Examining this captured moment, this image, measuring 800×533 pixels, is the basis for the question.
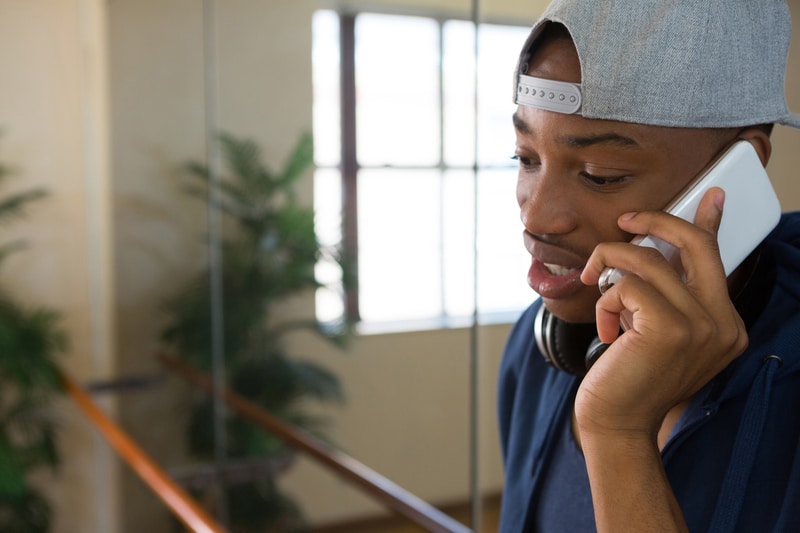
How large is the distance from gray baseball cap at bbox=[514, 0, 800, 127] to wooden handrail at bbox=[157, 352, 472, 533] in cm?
94

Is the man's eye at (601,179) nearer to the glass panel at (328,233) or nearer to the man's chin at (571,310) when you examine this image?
the man's chin at (571,310)

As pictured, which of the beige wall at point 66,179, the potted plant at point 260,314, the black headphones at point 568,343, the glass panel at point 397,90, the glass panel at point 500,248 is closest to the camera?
the black headphones at point 568,343

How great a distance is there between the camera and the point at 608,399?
63 cm

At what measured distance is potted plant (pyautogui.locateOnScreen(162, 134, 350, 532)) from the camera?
6.91 feet

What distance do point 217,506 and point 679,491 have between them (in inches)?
92.2

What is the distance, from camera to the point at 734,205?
0.68 m

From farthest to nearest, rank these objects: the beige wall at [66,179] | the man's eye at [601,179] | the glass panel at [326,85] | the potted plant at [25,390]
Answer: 1. the beige wall at [66,179]
2. the potted plant at [25,390]
3. the glass panel at [326,85]
4. the man's eye at [601,179]

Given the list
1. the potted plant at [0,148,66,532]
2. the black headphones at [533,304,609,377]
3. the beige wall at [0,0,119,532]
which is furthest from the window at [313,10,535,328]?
the beige wall at [0,0,119,532]

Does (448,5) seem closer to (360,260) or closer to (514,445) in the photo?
(360,260)

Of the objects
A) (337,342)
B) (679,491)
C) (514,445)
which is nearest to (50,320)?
(337,342)

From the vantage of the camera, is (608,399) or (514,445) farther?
(514,445)

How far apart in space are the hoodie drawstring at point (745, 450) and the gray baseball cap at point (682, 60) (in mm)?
196

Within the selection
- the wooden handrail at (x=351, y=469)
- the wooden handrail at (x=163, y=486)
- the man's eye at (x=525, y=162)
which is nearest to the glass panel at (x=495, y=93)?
the man's eye at (x=525, y=162)

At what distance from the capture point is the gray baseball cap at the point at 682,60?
2.11 feet
